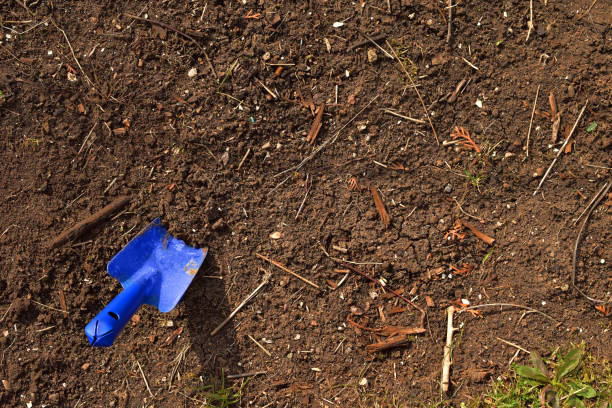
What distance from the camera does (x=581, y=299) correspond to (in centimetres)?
209

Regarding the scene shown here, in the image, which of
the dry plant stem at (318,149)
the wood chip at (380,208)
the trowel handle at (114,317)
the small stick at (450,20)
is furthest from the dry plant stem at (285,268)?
the small stick at (450,20)

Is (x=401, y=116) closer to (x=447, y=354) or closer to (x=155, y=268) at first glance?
(x=447, y=354)

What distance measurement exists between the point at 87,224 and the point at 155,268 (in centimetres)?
43

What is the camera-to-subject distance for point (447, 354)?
2111 mm

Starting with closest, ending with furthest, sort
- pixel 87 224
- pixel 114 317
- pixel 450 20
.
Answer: pixel 114 317 < pixel 450 20 < pixel 87 224

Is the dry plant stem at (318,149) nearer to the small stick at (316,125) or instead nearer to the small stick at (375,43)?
the small stick at (316,125)

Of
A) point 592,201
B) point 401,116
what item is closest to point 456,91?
point 401,116

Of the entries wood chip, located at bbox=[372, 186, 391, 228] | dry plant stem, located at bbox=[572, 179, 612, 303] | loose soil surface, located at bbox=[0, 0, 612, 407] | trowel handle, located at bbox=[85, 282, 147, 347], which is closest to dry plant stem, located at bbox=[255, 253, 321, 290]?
loose soil surface, located at bbox=[0, 0, 612, 407]

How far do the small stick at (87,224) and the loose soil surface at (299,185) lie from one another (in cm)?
4

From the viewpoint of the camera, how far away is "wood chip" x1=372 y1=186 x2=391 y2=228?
2.11 meters

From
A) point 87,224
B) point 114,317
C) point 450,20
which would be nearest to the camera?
point 114,317

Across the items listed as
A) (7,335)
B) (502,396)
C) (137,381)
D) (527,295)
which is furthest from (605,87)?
(7,335)

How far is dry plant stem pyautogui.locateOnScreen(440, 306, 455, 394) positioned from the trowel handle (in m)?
1.50

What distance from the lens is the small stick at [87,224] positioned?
2154 millimetres
